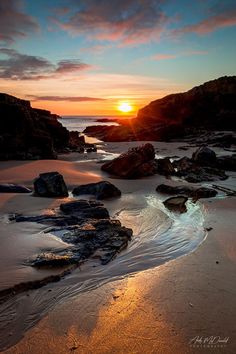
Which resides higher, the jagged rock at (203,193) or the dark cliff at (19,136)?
the dark cliff at (19,136)

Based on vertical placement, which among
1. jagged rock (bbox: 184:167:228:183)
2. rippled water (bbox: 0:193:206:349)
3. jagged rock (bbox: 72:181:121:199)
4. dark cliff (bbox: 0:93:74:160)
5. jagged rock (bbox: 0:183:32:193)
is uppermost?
dark cliff (bbox: 0:93:74:160)

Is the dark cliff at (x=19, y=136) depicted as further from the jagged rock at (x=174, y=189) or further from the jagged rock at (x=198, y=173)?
the jagged rock at (x=174, y=189)

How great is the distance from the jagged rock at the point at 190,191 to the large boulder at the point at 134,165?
2.08 m

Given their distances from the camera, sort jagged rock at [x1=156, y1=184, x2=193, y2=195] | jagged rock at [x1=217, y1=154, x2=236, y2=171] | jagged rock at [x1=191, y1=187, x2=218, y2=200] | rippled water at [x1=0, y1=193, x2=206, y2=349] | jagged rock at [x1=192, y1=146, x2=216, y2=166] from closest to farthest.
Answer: rippled water at [x1=0, y1=193, x2=206, y2=349]
jagged rock at [x1=191, y1=187, x2=218, y2=200]
jagged rock at [x1=156, y1=184, x2=193, y2=195]
jagged rock at [x1=217, y1=154, x2=236, y2=171]
jagged rock at [x1=192, y1=146, x2=216, y2=166]

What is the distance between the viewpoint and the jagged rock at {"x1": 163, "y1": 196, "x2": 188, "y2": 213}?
6.81 metres

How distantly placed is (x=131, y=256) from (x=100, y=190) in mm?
3391

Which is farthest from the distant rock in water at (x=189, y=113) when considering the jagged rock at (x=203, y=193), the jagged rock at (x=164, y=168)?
the jagged rock at (x=203, y=193)

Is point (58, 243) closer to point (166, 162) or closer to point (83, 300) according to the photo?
point (83, 300)

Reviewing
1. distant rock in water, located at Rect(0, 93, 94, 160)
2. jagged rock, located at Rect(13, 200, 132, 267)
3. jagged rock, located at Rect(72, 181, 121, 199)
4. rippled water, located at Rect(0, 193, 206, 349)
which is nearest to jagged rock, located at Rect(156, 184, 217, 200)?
rippled water, located at Rect(0, 193, 206, 349)

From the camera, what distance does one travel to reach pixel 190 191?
326 inches

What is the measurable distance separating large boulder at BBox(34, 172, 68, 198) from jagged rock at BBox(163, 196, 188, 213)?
7.42 feet

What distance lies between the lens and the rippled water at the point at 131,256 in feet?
9.97

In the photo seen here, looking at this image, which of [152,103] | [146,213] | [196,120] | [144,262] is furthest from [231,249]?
[152,103]

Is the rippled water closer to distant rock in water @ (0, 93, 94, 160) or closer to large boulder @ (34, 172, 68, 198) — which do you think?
large boulder @ (34, 172, 68, 198)
